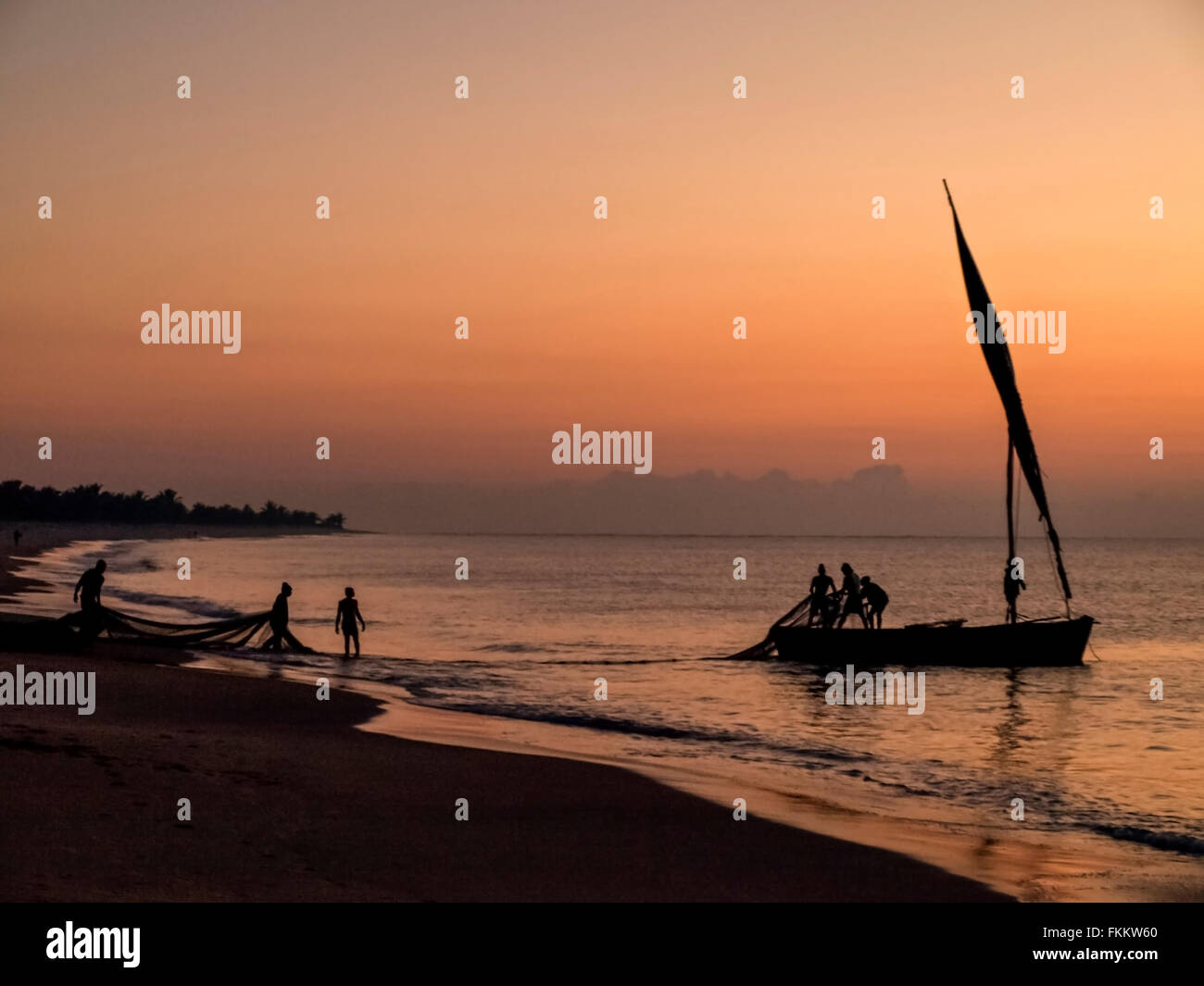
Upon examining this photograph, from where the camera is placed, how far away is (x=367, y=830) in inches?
409

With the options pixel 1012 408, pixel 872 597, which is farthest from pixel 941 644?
pixel 1012 408

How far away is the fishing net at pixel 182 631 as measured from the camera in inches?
1023

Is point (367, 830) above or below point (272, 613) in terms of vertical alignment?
below

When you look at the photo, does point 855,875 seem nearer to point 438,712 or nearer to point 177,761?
point 177,761

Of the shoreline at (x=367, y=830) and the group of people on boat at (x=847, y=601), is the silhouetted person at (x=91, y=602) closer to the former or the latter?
the shoreline at (x=367, y=830)

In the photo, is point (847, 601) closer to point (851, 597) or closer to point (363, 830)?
point (851, 597)

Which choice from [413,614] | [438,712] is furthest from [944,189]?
[413,614]

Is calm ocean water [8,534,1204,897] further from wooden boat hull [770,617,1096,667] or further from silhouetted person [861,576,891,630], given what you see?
→ silhouetted person [861,576,891,630]

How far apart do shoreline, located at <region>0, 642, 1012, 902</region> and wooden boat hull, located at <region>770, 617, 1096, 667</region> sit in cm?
1530

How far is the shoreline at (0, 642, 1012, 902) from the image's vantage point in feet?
28.2

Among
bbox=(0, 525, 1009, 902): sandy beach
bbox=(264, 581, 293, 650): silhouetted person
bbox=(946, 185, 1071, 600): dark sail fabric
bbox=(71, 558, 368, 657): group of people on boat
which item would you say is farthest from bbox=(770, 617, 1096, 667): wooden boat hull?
bbox=(0, 525, 1009, 902): sandy beach

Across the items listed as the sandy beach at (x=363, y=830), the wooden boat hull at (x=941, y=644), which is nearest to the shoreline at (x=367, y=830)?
the sandy beach at (x=363, y=830)

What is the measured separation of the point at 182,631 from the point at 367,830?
756 inches
